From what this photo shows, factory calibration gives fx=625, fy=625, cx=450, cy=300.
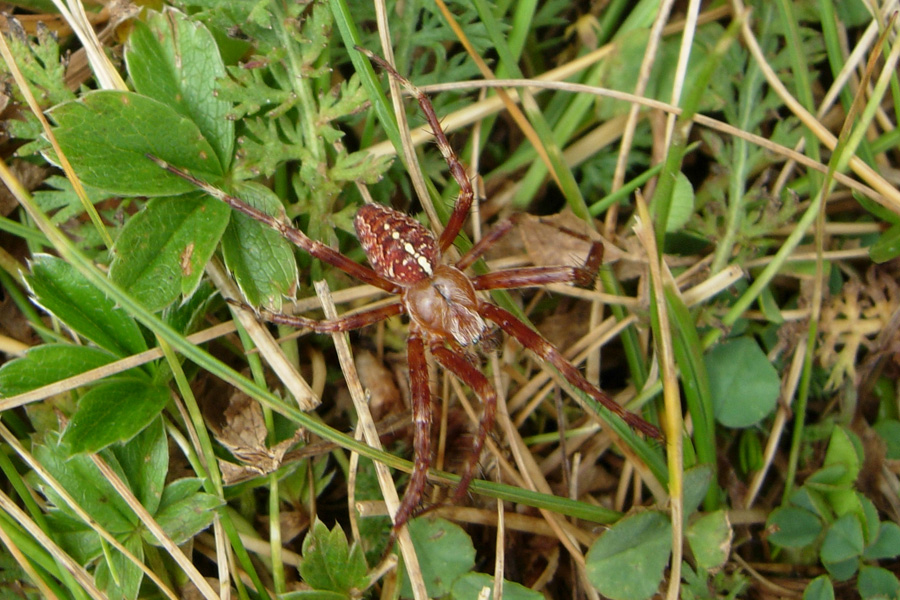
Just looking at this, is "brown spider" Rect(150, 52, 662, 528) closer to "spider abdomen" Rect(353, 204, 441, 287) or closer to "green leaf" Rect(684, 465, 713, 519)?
"spider abdomen" Rect(353, 204, 441, 287)

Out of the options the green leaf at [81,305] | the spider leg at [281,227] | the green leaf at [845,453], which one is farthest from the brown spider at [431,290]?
the green leaf at [845,453]

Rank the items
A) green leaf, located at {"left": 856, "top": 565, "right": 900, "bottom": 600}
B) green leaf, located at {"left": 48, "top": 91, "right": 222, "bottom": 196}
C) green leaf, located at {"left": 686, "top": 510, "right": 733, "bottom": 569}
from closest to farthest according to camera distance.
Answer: green leaf, located at {"left": 48, "top": 91, "right": 222, "bottom": 196} → green leaf, located at {"left": 686, "top": 510, "right": 733, "bottom": 569} → green leaf, located at {"left": 856, "top": 565, "right": 900, "bottom": 600}

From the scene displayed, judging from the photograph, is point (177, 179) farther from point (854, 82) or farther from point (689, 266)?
point (854, 82)

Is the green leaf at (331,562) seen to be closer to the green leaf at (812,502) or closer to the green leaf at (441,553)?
the green leaf at (441,553)

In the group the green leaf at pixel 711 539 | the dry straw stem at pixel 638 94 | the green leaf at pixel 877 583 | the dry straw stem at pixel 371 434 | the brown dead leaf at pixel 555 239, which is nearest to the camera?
the dry straw stem at pixel 371 434

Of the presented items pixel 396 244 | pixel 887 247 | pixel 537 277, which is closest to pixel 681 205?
pixel 537 277

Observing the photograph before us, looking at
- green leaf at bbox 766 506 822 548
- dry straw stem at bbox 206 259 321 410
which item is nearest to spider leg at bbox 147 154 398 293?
dry straw stem at bbox 206 259 321 410

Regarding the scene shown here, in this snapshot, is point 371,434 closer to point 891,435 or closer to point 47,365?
point 47,365
